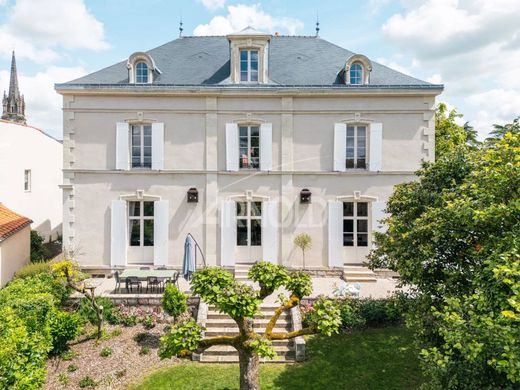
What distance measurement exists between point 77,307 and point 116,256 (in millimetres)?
3043

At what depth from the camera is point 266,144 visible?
44.3 feet

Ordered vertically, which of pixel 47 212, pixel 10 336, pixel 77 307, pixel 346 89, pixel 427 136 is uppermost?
pixel 346 89

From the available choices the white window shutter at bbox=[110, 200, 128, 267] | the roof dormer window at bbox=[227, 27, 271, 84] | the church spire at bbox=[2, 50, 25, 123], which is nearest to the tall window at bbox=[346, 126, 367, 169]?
the roof dormer window at bbox=[227, 27, 271, 84]

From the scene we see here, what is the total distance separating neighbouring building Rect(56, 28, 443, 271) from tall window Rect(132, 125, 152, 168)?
40 millimetres

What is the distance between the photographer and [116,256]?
13383mm

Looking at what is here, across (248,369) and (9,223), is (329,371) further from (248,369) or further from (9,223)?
(9,223)

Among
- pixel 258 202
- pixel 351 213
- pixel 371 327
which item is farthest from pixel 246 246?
pixel 371 327

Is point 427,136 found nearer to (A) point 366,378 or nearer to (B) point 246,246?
(B) point 246,246

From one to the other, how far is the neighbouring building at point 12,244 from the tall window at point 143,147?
5.13 m

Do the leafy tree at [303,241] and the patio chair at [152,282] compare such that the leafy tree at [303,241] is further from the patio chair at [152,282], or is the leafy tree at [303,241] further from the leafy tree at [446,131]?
the leafy tree at [446,131]

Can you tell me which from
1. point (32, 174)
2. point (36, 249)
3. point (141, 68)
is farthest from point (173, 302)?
point (32, 174)

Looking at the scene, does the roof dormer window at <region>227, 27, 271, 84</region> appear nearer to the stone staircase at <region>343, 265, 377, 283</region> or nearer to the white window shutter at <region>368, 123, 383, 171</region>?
the white window shutter at <region>368, 123, 383, 171</region>

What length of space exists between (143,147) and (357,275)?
9.83m

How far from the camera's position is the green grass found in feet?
24.6
